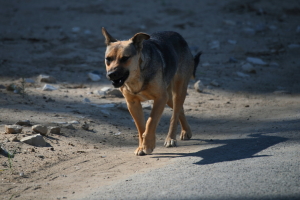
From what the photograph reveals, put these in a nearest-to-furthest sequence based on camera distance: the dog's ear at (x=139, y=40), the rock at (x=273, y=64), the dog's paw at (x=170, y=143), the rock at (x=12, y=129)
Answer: the dog's ear at (x=139, y=40), the rock at (x=12, y=129), the dog's paw at (x=170, y=143), the rock at (x=273, y=64)

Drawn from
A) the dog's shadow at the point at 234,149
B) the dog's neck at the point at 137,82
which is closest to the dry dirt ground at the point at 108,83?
the dog's shadow at the point at 234,149

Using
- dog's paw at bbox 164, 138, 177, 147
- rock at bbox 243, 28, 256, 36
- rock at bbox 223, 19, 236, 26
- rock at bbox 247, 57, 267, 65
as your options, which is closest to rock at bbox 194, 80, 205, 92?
rock at bbox 247, 57, 267, 65

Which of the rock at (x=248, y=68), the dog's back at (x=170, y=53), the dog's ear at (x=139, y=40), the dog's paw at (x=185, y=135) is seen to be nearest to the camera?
the dog's ear at (x=139, y=40)

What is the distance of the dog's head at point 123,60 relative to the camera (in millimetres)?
5805

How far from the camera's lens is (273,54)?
13898 mm

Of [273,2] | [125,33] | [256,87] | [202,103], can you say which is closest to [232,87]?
[256,87]

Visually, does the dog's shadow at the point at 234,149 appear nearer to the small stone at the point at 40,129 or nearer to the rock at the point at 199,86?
the small stone at the point at 40,129

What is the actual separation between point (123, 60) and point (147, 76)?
1.90 ft

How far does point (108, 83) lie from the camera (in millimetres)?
10859

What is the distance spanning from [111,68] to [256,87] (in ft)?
21.0

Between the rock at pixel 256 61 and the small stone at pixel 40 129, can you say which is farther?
the rock at pixel 256 61

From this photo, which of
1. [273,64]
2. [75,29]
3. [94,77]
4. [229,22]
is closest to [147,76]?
[94,77]

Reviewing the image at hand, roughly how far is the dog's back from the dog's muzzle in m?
0.72

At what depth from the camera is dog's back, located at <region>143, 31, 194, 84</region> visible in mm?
6801
